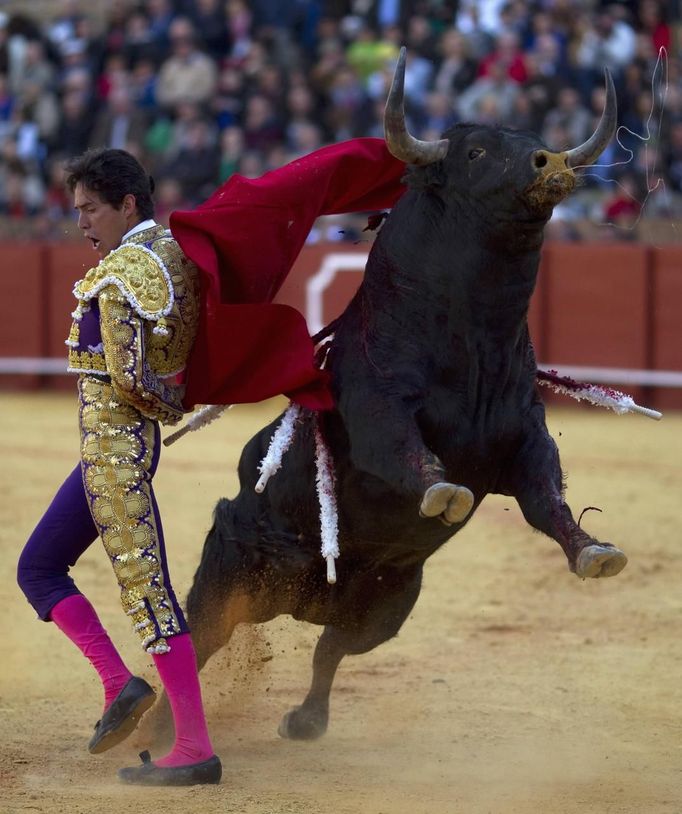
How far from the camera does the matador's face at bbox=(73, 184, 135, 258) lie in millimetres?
3795

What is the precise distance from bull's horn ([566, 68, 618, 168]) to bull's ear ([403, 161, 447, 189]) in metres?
0.32

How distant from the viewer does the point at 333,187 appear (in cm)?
410

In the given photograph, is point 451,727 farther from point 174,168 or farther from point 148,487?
point 174,168

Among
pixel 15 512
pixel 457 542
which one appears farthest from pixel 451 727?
pixel 15 512

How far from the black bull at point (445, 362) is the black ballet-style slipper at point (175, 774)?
2.13ft

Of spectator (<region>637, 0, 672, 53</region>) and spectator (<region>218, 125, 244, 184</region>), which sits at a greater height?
spectator (<region>637, 0, 672, 53</region>)

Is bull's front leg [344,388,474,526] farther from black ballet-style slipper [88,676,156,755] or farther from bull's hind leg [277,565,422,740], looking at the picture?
black ballet-style slipper [88,676,156,755]

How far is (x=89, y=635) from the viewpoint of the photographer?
3932 mm

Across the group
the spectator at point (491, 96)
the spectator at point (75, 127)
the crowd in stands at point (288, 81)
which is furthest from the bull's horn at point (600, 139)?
the spectator at point (75, 127)

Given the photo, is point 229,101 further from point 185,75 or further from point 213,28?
point 213,28

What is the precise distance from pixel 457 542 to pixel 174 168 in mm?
5694

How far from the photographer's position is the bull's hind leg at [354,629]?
4301 millimetres

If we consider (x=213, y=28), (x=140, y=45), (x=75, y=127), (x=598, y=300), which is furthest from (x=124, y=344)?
(x=140, y=45)

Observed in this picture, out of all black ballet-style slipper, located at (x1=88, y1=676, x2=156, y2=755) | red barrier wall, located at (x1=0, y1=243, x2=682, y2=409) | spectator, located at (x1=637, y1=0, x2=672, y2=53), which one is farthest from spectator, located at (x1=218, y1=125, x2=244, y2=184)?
black ballet-style slipper, located at (x1=88, y1=676, x2=156, y2=755)
